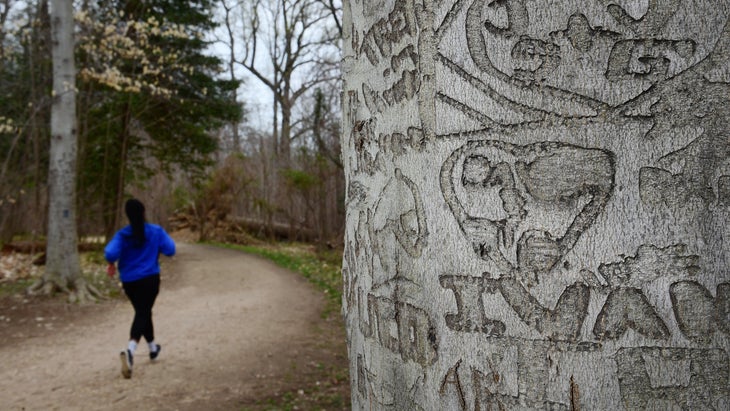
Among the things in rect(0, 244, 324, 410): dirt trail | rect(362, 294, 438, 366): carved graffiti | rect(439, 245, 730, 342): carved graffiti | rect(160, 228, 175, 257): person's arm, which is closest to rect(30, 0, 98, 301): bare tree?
rect(0, 244, 324, 410): dirt trail

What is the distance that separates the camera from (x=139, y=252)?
547 centimetres

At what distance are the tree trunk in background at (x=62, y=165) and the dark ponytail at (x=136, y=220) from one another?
16.6 feet

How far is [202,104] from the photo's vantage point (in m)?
16.1

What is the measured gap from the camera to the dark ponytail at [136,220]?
5.33 meters

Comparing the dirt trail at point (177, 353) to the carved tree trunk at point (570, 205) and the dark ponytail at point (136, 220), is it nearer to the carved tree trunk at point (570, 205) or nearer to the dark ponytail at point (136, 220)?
the dark ponytail at point (136, 220)

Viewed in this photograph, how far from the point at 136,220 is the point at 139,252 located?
0.32 meters

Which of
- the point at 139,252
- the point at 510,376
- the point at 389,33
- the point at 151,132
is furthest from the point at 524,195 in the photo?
the point at 151,132

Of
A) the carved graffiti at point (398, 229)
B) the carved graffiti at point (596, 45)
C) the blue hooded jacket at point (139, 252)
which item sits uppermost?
the carved graffiti at point (596, 45)

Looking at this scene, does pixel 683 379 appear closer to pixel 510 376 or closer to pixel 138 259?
pixel 510 376

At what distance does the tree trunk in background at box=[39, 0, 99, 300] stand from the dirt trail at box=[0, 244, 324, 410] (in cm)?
93

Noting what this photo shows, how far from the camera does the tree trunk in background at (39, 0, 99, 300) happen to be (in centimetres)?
972

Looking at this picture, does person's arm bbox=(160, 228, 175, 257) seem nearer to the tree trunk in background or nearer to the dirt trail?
the dirt trail

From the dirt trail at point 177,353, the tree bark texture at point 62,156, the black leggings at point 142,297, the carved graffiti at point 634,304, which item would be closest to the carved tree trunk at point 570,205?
the carved graffiti at point 634,304

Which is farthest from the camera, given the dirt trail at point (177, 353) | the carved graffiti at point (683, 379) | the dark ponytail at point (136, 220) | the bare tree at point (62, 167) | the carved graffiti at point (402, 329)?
the bare tree at point (62, 167)
